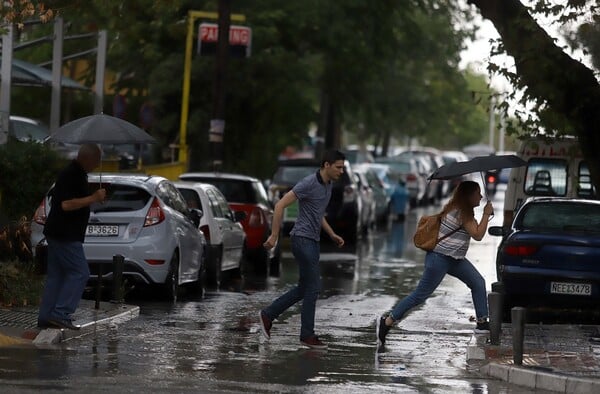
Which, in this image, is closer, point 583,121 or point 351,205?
point 583,121

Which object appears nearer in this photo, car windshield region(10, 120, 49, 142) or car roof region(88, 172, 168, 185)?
car roof region(88, 172, 168, 185)

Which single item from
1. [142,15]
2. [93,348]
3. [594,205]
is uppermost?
[142,15]

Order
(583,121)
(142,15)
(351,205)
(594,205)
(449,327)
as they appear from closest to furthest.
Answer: (449,327) < (594,205) < (583,121) < (351,205) < (142,15)

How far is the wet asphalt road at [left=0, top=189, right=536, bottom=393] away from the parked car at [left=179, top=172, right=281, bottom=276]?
3329 millimetres

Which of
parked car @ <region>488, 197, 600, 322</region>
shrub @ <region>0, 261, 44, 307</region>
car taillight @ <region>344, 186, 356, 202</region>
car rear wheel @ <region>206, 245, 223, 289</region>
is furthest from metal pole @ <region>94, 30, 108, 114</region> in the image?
parked car @ <region>488, 197, 600, 322</region>

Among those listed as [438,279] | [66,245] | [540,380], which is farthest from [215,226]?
[540,380]

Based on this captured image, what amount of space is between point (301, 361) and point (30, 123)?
69.3ft

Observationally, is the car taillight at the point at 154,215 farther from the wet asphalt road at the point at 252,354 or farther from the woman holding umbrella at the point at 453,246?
the woman holding umbrella at the point at 453,246

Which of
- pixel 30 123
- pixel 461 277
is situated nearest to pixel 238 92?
pixel 30 123

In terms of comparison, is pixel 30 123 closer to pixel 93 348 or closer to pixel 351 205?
pixel 351 205

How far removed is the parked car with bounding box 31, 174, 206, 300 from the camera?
18438mm

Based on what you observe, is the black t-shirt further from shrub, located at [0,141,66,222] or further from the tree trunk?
shrub, located at [0,141,66,222]

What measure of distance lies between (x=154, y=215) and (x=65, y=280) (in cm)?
392

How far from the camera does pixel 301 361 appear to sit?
13445 millimetres
